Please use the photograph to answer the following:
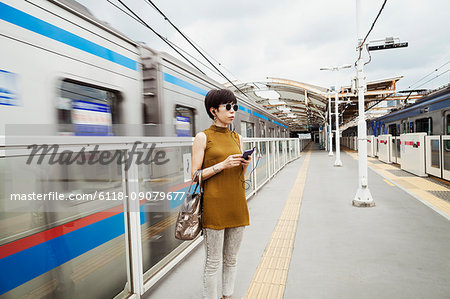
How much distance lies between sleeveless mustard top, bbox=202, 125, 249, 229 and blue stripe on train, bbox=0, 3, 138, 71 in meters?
1.55

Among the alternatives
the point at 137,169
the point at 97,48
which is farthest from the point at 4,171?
the point at 97,48

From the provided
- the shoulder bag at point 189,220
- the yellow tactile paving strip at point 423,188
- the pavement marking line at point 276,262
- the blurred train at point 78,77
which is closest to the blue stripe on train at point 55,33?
the blurred train at point 78,77

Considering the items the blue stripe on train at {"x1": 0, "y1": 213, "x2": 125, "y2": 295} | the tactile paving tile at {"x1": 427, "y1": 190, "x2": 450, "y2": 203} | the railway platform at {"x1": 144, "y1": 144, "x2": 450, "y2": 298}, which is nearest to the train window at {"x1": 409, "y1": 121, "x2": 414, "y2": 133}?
the tactile paving tile at {"x1": 427, "y1": 190, "x2": 450, "y2": 203}

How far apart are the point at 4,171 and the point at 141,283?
1.19 meters

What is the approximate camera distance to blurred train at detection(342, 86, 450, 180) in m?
6.78

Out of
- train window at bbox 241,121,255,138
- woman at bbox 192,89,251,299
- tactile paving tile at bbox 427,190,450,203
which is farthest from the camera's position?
train window at bbox 241,121,255,138

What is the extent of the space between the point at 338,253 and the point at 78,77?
9.95 ft

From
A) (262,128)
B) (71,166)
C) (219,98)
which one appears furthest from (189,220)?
(262,128)

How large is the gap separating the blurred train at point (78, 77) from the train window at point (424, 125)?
920 centimetres

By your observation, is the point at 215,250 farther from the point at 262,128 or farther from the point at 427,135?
the point at 427,135

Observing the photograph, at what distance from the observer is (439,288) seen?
215 cm

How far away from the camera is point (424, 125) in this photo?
973 cm

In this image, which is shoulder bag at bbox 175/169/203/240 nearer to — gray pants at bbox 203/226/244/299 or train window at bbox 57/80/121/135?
gray pants at bbox 203/226/244/299

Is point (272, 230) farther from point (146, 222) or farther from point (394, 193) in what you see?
point (394, 193)
